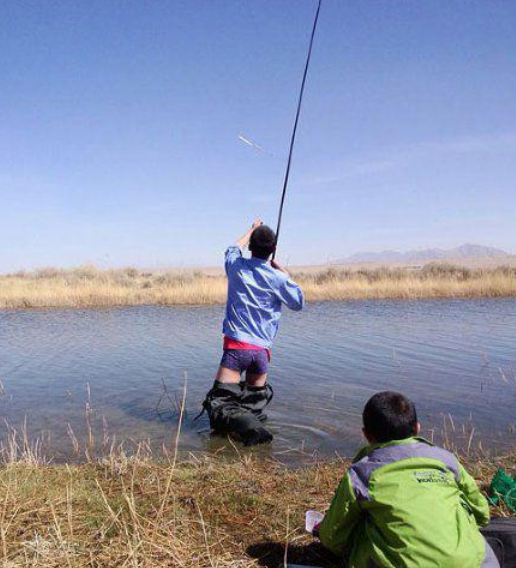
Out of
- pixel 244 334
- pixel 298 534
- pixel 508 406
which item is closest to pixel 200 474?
pixel 298 534

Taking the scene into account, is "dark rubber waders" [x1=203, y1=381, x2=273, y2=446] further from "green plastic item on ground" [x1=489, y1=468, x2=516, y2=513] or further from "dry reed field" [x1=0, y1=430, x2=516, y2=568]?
"green plastic item on ground" [x1=489, y1=468, x2=516, y2=513]

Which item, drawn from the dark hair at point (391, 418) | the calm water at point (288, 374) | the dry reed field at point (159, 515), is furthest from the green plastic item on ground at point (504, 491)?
the calm water at point (288, 374)

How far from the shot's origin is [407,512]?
2.34m

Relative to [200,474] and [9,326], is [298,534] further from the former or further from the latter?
[9,326]

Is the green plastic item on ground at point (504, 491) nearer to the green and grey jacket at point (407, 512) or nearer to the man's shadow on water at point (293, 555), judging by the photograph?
the green and grey jacket at point (407, 512)

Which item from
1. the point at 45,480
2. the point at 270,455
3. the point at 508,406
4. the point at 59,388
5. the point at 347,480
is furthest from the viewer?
the point at 59,388

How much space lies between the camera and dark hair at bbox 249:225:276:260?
17.7 ft

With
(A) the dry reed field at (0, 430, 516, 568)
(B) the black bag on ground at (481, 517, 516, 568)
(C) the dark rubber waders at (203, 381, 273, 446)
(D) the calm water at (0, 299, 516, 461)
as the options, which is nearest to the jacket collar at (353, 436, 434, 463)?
(A) the dry reed field at (0, 430, 516, 568)

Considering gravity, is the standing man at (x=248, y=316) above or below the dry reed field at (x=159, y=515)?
above

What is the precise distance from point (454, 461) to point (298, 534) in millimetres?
1149

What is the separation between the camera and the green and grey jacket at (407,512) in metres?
2.31

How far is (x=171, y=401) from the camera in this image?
23.6ft

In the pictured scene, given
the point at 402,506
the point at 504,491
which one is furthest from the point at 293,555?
the point at 504,491

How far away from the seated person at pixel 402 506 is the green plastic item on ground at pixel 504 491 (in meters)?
0.84
